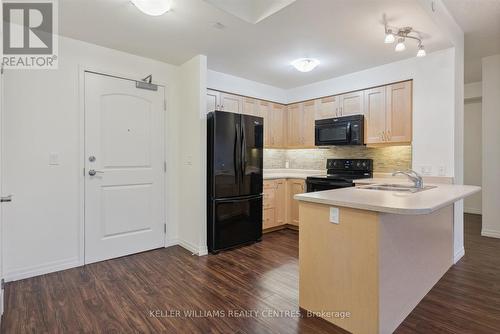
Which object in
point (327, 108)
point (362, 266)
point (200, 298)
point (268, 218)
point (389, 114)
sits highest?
point (327, 108)

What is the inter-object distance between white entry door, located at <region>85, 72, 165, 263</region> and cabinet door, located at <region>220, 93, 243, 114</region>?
90 cm

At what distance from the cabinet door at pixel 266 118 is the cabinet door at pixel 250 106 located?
0.29ft

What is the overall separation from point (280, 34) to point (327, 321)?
8.50 ft

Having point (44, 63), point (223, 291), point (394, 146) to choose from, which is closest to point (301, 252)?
point (223, 291)

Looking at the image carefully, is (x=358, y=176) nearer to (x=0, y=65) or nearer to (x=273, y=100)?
(x=273, y=100)

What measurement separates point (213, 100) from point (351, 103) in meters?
2.05

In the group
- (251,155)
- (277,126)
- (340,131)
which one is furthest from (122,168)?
(340,131)

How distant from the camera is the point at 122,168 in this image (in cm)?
320

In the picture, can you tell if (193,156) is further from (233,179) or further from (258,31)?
(258,31)

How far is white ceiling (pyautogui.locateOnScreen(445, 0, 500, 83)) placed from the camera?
8.10 ft

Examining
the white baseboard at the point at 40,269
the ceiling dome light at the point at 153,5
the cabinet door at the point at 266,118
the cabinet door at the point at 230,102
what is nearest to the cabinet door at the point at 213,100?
the cabinet door at the point at 230,102

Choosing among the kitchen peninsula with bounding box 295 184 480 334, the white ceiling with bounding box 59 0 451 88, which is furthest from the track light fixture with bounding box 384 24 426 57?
the kitchen peninsula with bounding box 295 184 480 334

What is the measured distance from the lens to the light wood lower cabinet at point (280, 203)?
4.16m

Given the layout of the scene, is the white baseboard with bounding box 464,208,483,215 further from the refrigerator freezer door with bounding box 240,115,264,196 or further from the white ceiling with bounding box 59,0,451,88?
the refrigerator freezer door with bounding box 240,115,264,196
